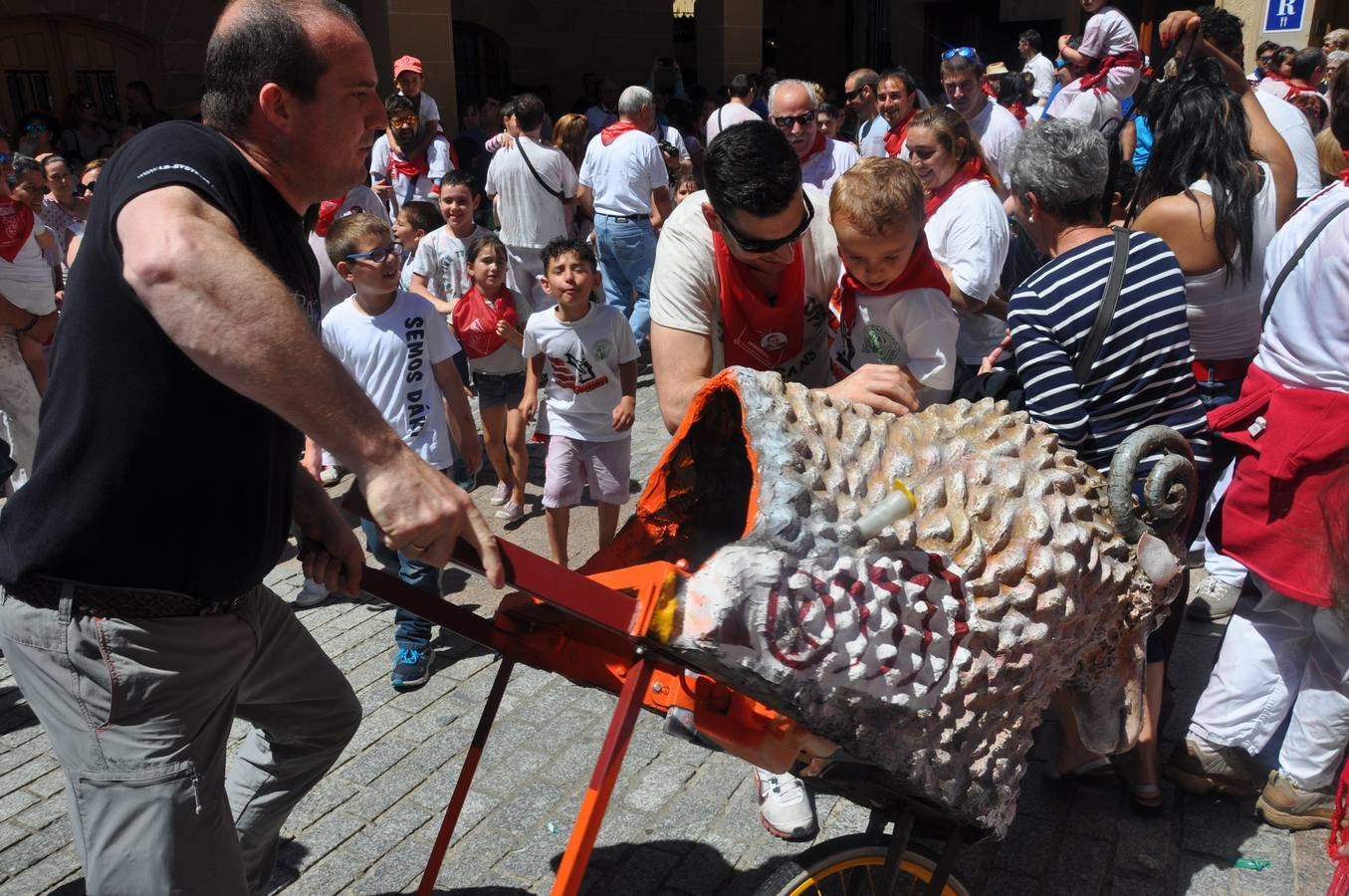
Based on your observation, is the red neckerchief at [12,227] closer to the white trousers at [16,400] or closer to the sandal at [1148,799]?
the white trousers at [16,400]

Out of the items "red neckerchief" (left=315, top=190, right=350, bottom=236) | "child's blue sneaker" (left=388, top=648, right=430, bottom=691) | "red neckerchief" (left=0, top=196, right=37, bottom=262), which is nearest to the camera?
"child's blue sneaker" (left=388, top=648, right=430, bottom=691)

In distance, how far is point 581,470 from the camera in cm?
480

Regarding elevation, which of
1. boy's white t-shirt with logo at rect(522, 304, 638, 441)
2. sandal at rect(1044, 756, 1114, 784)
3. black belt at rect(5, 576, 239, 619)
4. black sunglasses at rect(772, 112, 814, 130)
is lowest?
sandal at rect(1044, 756, 1114, 784)

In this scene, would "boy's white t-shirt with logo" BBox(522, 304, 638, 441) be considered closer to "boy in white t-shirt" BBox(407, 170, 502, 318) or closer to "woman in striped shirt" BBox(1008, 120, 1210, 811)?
"boy in white t-shirt" BBox(407, 170, 502, 318)

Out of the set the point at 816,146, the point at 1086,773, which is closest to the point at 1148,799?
the point at 1086,773

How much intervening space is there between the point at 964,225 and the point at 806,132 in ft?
7.95

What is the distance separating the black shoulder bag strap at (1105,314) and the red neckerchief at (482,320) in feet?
11.2

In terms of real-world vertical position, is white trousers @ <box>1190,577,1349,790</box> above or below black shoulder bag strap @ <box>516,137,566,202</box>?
Result: below

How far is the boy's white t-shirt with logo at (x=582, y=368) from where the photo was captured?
4.73m

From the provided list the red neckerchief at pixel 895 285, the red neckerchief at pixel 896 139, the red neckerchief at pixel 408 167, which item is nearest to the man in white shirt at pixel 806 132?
the red neckerchief at pixel 896 139

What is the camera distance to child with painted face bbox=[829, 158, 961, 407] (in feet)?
9.18

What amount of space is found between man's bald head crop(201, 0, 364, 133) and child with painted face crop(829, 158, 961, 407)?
1390mm

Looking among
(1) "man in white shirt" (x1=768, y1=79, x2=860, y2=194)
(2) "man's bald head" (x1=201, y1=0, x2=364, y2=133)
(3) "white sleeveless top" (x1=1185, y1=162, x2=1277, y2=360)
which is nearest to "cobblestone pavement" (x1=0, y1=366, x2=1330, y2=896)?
(3) "white sleeveless top" (x1=1185, y1=162, x2=1277, y2=360)

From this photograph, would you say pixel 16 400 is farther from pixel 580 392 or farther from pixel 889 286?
pixel 889 286
